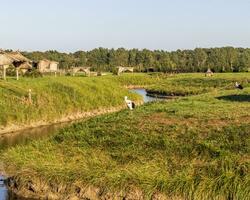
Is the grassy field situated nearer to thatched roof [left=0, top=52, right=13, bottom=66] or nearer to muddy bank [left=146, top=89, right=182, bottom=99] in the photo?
thatched roof [left=0, top=52, right=13, bottom=66]

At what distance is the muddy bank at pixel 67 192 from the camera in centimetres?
2084

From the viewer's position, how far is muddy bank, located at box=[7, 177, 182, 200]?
20.8 metres

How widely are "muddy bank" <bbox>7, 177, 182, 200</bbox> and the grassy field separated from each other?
0.43ft

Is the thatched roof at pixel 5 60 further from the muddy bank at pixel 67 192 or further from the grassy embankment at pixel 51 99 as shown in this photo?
the muddy bank at pixel 67 192

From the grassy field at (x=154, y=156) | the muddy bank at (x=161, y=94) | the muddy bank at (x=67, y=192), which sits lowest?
the muddy bank at (x=161, y=94)

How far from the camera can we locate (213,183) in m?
20.2

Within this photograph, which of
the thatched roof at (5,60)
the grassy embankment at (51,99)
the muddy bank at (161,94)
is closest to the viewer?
the grassy embankment at (51,99)

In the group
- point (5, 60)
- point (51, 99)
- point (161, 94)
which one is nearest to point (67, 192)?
point (51, 99)

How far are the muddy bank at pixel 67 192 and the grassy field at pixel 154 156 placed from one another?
133 millimetres

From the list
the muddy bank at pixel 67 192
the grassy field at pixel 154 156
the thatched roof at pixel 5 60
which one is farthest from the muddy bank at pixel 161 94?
the muddy bank at pixel 67 192

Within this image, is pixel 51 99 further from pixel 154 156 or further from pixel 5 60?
pixel 154 156

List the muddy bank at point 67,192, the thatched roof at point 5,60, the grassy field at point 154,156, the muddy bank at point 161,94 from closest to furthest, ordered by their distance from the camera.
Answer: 1. the grassy field at point 154,156
2. the muddy bank at point 67,192
3. the thatched roof at point 5,60
4. the muddy bank at point 161,94

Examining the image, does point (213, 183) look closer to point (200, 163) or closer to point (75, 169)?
point (200, 163)

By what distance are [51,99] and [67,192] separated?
30336mm
